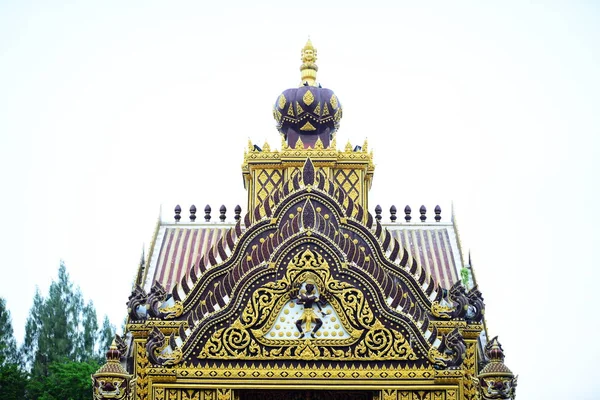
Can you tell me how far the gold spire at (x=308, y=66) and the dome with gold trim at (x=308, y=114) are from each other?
43cm

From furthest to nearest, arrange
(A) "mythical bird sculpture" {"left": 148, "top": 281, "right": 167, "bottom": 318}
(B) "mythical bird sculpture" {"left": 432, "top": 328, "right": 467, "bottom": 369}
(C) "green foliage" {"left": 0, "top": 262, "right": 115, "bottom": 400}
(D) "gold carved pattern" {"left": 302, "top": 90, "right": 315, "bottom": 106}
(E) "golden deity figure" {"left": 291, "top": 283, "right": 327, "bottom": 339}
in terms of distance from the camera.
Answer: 1. (C) "green foliage" {"left": 0, "top": 262, "right": 115, "bottom": 400}
2. (D) "gold carved pattern" {"left": 302, "top": 90, "right": 315, "bottom": 106}
3. (A) "mythical bird sculpture" {"left": 148, "top": 281, "right": 167, "bottom": 318}
4. (E) "golden deity figure" {"left": 291, "top": 283, "right": 327, "bottom": 339}
5. (B) "mythical bird sculpture" {"left": 432, "top": 328, "right": 467, "bottom": 369}

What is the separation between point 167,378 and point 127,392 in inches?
25.1

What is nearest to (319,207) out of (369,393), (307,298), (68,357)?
(307,298)

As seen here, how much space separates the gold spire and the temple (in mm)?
4605

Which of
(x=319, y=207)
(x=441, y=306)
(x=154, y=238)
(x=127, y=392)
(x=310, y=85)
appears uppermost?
(x=310, y=85)

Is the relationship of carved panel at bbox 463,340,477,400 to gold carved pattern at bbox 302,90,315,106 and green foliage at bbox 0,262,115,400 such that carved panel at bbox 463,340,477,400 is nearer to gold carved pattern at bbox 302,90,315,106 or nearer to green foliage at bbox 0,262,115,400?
gold carved pattern at bbox 302,90,315,106

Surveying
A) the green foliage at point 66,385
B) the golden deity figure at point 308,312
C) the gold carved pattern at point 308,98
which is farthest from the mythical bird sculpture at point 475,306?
the green foliage at point 66,385

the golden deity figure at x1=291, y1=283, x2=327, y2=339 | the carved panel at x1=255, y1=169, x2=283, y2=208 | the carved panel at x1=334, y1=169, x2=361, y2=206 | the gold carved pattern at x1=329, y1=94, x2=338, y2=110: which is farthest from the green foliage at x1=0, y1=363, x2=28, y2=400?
the golden deity figure at x1=291, y1=283, x2=327, y2=339

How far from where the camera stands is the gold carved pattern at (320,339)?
15.9 meters

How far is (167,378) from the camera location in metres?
15.9

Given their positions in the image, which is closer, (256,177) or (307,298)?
(307,298)

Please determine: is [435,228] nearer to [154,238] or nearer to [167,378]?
[154,238]

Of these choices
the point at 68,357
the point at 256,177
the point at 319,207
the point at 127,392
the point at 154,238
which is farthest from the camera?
the point at 68,357

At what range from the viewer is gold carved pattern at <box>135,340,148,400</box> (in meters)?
15.9
